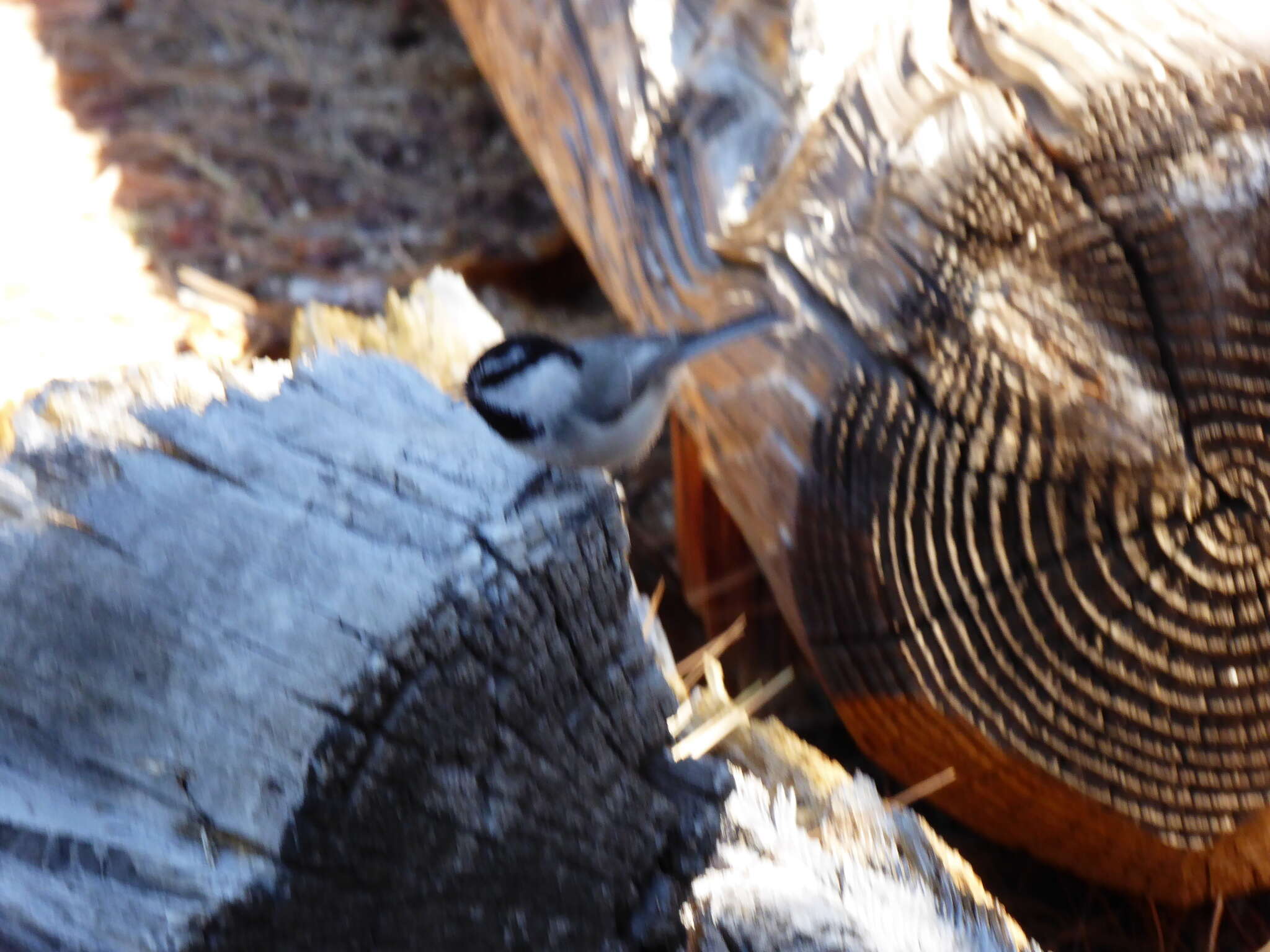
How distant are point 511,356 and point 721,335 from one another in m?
0.28

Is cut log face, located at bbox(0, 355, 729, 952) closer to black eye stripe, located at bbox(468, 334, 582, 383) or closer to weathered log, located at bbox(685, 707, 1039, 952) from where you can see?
weathered log, located at bbox(685, 707, 1039, 952)

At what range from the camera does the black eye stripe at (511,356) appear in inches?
53.1

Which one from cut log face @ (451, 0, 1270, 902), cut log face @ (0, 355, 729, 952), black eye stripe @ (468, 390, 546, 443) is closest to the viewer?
cut log face @ (0, 355, 729, 952)

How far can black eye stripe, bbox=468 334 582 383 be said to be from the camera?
1.35m

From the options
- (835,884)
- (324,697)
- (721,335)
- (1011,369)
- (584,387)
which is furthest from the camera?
(584,387)

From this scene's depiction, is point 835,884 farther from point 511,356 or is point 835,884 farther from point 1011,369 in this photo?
point 511,356

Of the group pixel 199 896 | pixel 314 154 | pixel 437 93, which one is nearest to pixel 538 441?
pixel 199 896

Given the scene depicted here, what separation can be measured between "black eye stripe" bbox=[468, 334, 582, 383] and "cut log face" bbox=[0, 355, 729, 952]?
0.39 meters

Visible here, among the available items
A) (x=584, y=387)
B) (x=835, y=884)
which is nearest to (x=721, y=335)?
(x=584, y=387)

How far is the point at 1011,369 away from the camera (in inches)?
45.1

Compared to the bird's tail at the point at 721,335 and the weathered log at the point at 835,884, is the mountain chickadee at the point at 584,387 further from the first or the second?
the weathered log at the point at 835,884

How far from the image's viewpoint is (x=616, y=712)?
2.97ft

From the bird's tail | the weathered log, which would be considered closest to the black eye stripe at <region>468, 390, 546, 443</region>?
the bird's tail

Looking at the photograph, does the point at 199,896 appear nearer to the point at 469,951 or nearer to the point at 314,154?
the point at 469,951
